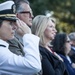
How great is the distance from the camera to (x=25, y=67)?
386 cm

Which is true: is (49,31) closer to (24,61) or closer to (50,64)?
(50,64)

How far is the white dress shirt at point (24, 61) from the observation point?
384 cm

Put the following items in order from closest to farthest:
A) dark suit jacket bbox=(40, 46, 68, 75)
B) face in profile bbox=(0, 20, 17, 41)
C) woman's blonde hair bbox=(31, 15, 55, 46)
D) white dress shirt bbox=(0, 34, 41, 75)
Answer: white dress shirt bbox=(0, 34, 41, 75)
face in profile bbox=(0, 20, 17, 41)
dark suit jacket bbox=(40, 46, 68, 75)
woman's blonde hair bbox=(31, 15, 55, 46)

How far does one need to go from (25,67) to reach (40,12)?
17723mm

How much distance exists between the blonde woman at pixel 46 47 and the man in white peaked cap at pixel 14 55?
1.08 metres

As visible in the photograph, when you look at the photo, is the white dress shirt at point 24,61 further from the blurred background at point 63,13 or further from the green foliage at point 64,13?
the green foliage at point 64,13

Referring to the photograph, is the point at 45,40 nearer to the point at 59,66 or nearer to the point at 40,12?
the point at 59,66

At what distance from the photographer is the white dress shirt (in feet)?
12.6

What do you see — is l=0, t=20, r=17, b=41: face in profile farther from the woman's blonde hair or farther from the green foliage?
the green foliage

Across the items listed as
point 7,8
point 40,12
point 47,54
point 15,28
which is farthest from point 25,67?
point 40,12

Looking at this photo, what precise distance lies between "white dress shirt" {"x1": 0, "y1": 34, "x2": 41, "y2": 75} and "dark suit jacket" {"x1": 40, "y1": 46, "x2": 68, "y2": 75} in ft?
4.11

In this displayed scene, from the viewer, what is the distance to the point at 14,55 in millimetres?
3953

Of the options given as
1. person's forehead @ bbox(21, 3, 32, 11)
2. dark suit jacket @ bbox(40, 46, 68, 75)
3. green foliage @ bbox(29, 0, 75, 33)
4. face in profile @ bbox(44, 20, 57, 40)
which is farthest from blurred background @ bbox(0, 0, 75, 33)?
dark suit jacket @ bbox(40, 46, 68, 75)

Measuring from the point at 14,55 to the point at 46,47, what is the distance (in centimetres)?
172
